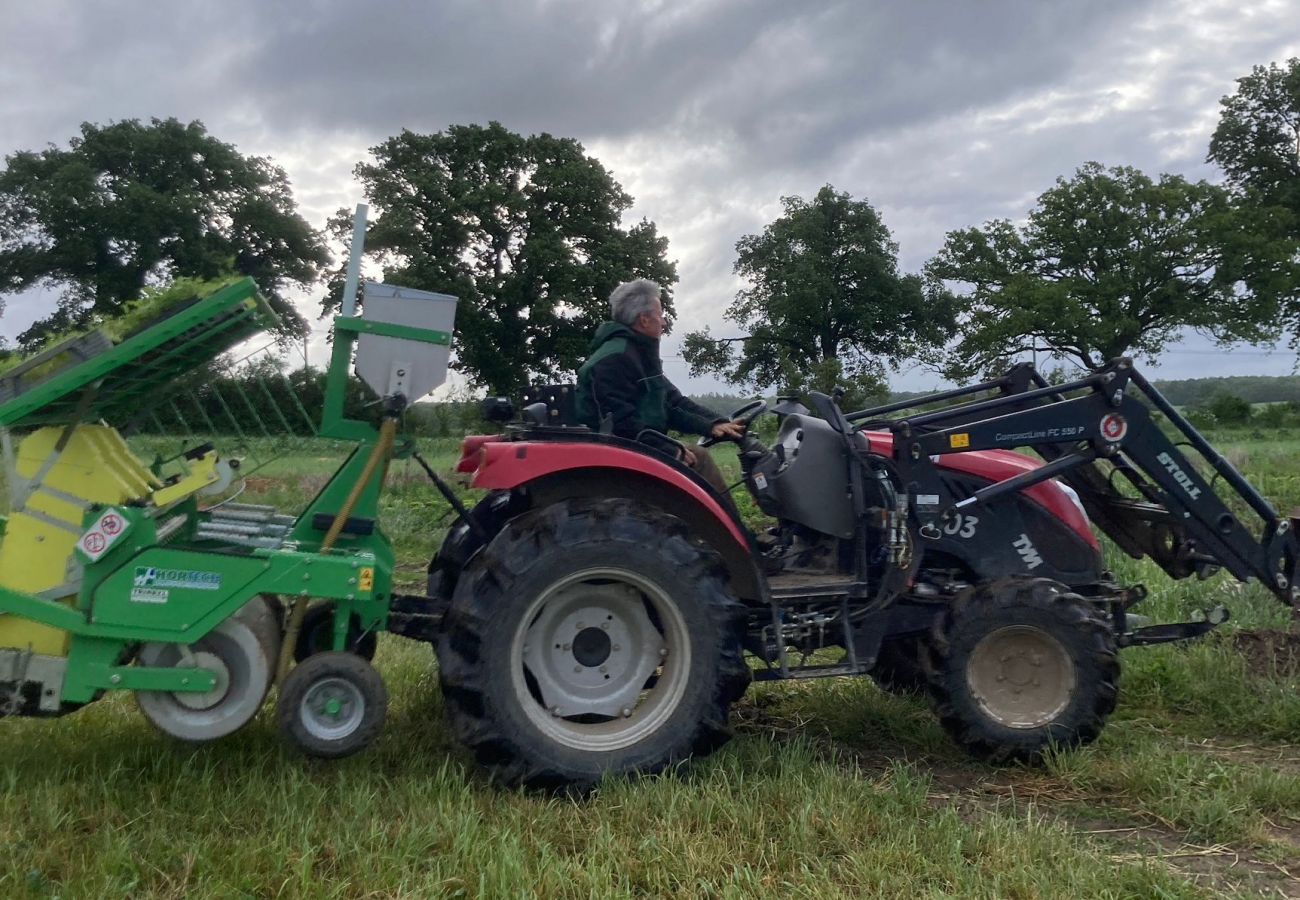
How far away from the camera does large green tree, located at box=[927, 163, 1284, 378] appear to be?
3784 cm

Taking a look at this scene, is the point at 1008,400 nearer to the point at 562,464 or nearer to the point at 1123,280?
the point at 562,464

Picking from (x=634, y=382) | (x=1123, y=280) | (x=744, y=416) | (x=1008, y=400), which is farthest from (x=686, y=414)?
(x=1123, y=280)

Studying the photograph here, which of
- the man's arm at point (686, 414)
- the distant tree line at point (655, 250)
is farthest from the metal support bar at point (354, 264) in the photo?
the distant tree line at point (655, 250)

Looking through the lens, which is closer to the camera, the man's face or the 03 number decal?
the 03 number decal

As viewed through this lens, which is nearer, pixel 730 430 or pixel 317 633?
pixel 317 633

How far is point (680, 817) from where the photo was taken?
10.7 feet

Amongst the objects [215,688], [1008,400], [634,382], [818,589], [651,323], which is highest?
[651,323]

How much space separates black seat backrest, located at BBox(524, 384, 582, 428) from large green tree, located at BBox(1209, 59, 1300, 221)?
42015 mm

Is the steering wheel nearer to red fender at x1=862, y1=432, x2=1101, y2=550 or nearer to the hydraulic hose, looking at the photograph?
red fender at x1=862, y1=432, x2=1101, y2=550

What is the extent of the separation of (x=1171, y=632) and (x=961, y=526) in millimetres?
1031

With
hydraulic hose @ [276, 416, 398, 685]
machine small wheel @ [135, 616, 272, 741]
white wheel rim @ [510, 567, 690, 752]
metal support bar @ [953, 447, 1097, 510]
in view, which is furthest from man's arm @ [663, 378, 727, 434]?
machine small wheel @ [135, 616, 272, 741]

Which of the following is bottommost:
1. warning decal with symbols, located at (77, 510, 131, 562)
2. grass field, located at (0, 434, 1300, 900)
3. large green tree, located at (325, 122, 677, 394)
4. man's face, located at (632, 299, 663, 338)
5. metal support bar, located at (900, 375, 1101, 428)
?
grass field, located at (0, 434, 1300, 900)

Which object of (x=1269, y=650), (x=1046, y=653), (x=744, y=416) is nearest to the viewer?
(x=1046, y=653)

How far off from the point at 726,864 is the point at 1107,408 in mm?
2493
